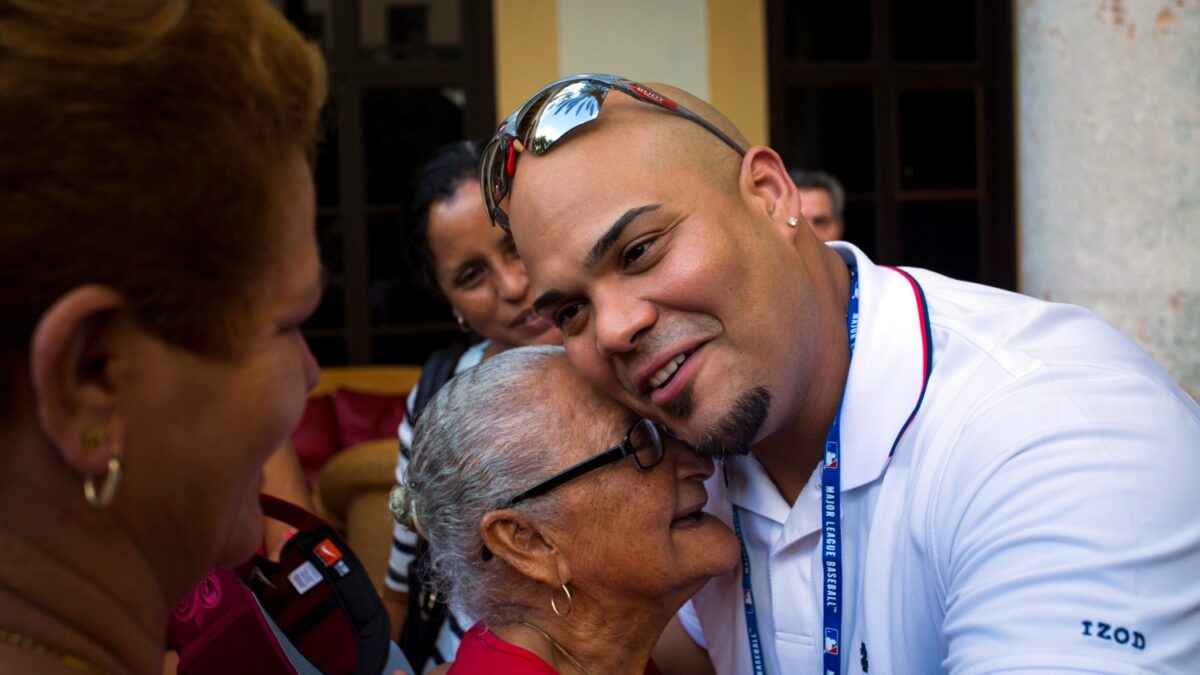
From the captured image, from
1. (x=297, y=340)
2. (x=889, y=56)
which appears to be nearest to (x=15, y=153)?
(x=297, y=340)

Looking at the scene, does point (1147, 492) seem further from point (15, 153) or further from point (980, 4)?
point (980, 4)

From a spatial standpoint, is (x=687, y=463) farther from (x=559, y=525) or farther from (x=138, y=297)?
(x=138, y=297)

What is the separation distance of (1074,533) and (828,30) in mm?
7023

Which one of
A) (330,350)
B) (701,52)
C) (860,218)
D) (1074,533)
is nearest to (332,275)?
(330,350)

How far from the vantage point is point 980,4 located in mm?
8023

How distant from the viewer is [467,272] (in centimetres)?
295

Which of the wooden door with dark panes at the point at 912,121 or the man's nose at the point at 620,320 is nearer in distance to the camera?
the man's nose at the point at 620,320

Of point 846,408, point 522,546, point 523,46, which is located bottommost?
point 522,546

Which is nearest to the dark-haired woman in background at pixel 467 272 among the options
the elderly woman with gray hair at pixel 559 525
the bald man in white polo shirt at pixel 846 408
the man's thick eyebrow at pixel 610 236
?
the bald man in white polo shirt at pixel 846 408

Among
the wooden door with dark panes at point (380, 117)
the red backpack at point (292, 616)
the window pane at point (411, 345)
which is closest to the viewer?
the red backpack at point (292, 616)

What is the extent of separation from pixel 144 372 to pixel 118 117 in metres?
0.22

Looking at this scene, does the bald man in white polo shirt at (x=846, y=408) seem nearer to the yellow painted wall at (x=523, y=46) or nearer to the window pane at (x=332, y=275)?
the yellow painted wall at (x=523, y=46)

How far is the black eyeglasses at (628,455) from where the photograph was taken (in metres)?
1.87

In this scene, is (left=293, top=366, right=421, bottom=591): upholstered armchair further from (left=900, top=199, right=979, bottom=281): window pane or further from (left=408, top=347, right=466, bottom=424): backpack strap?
(left=900, top=199, right=979, bottom=281): window pane
